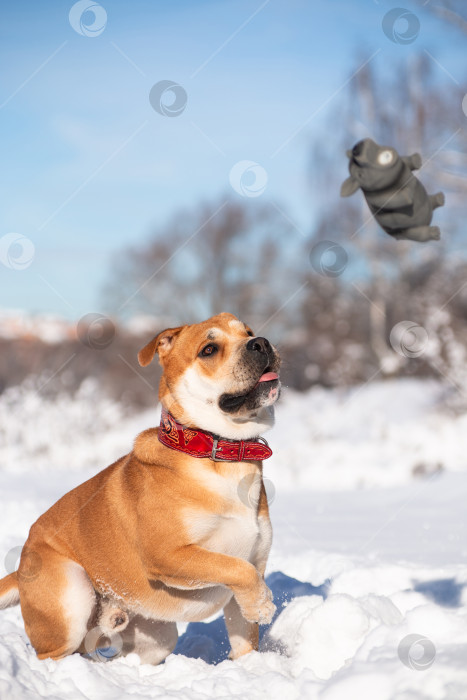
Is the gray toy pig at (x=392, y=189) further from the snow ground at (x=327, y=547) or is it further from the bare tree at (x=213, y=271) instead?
the bare tree at (x=213, y=271)

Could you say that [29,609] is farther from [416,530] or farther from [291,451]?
[291,451]

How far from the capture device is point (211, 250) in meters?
21.6

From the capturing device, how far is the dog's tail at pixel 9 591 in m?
3.76

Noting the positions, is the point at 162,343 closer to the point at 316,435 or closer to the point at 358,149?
the point at 358,149

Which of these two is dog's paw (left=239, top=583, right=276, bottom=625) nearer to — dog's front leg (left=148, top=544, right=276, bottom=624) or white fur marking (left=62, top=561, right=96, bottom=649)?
dog's front leg (left=148, top=544, right=276, bottom=624)

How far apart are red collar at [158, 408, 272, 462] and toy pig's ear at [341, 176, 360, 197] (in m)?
1.25

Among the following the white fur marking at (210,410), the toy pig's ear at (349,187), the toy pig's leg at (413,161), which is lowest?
the white fur marking at (210,410)

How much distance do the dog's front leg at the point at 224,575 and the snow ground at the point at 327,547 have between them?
29cm

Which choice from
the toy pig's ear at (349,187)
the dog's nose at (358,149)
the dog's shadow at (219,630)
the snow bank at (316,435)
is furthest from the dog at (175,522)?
the snow bank at (316,435)

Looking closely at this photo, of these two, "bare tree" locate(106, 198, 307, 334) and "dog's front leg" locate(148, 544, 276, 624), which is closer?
"dog's front leg" locate(148, 544, 276, 624)

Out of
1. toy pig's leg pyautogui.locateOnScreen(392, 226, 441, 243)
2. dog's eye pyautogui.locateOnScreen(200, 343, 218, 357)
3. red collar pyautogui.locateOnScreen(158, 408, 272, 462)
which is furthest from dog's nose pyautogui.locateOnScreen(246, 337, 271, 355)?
toy pig's leg pyautogui.locateOnScreen(392, 226, 441, 243)

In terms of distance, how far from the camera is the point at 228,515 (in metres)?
3.29

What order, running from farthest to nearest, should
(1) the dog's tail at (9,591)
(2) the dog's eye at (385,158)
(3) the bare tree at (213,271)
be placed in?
1. (3) the bare tree at (213,271)
2. (1) the dog's tail at (9,591)
3. (2) the dog's eye at (385,158)

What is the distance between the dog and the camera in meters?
3.25
